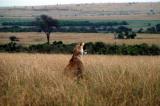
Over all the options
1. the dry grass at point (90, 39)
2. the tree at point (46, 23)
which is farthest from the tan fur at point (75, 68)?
the tree at point (46, 23)

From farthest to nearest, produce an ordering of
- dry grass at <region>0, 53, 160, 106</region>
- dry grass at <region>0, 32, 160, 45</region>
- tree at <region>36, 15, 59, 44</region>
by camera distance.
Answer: tree at <region>36, 15, 59, 44</region> < dry grass at <region>0, 32, 160, 45</region> < dry grass at <region>0, 53, 160, 106</region>

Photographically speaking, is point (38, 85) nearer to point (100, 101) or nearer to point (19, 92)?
point (19, 92)

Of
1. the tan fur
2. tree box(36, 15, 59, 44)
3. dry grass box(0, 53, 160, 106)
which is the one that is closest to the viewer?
dry grass box(0, 53, 160, 106)

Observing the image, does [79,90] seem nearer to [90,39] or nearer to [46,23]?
[90,39]

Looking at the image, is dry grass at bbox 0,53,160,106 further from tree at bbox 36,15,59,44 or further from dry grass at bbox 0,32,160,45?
tree at bbox 36,15,59,44

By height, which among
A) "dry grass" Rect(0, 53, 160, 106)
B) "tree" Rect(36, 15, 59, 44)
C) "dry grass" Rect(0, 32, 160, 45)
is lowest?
"dry grass" Rect(0, 32, 160, 45)

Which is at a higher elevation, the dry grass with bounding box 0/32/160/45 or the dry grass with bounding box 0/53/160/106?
the dry grass with bounding box 0/53/160/106

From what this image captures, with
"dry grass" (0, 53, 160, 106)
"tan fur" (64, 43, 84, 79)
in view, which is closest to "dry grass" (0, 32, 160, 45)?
"tan fur" (64, 43, 84, 79)

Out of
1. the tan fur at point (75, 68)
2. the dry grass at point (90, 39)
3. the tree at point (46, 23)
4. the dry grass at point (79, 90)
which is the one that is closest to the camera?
the dry grass at point (79, 90)

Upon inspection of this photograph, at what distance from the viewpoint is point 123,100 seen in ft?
15.3

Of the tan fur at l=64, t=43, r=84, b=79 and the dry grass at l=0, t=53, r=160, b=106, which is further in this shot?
the tan fur at l=64, t=43, r=84, b=79

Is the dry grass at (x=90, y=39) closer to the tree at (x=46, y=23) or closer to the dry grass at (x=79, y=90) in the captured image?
the tree at (x=46, y=23)

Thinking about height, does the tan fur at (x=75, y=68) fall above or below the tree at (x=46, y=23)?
above

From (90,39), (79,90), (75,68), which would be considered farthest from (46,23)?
(79,90)
